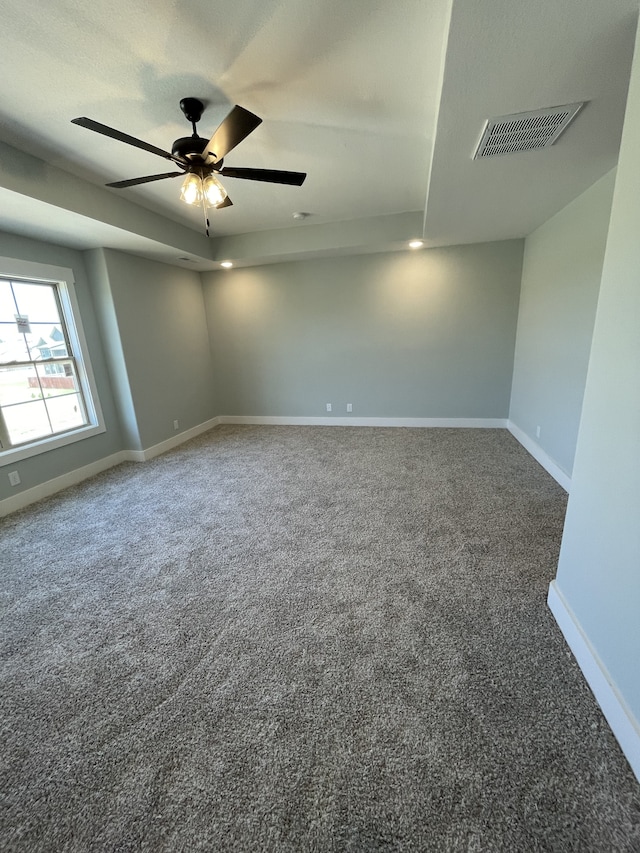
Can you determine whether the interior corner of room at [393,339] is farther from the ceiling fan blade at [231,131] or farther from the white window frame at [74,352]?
the ceiling fan blade at [231,131]

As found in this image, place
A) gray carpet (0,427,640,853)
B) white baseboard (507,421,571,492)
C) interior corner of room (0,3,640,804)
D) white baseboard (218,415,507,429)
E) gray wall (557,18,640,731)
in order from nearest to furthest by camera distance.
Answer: gray carpet (0,427,640,853)
gray wall (557,18,640,731)
interior corner of room (0,3,640,804)
white baseboard (507,421,571,492)
white baseboard (218,415,507,429)

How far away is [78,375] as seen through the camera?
11.8ft

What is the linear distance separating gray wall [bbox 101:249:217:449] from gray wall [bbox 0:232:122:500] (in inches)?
6.2

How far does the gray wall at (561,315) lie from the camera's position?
253 centimetres

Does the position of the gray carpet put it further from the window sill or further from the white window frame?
the white window frame

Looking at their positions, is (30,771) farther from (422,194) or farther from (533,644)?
(422,194)

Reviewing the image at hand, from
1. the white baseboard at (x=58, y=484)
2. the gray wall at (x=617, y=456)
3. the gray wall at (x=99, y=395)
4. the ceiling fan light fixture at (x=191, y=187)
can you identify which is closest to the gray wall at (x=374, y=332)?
the gray wall at (x=99, y=395)

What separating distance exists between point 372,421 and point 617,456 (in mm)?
3793

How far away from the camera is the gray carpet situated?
982 millimetres

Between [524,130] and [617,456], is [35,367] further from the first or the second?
[617,456]

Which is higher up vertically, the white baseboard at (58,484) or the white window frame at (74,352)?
the white window frame at (74,352)

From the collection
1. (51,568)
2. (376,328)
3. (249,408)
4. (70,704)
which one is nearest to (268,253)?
(376,328)

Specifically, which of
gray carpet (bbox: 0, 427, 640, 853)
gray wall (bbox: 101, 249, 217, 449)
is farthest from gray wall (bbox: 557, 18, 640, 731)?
gray wall (bbox: 101, 249, 217, 449)

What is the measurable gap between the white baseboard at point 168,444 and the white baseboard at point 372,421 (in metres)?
0.43
